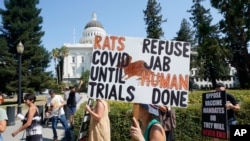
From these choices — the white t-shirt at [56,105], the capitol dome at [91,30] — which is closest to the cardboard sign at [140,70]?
the white t-shirt at [56,105]

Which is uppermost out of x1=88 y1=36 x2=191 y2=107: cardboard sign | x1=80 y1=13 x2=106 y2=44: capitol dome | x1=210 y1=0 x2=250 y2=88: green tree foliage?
x1=80 y1=13 x2=106 y2=44: capitol dome

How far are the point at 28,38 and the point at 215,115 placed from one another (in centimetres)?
4892

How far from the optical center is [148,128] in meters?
3.32

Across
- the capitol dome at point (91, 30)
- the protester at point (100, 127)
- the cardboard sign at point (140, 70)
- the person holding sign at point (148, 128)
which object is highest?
the capitol dome at point (91, 30)

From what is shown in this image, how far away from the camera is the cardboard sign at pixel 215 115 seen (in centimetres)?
645

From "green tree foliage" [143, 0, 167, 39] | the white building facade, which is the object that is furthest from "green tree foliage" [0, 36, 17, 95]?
the white building facade

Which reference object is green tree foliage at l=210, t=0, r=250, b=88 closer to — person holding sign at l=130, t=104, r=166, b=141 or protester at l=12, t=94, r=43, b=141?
protester at l=12, t=94, r=43, b=141

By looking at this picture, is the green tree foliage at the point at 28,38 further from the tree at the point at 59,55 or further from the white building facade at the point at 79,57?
the white building facade at the point at 79,57

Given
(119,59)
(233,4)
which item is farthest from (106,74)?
(233,4)

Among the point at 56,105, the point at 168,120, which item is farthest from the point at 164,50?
the point at 56,105

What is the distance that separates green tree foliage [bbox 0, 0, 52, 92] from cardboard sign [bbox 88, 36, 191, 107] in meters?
46.6

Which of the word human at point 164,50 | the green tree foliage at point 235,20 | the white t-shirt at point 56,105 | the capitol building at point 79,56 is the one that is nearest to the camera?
the word human at point 164,50

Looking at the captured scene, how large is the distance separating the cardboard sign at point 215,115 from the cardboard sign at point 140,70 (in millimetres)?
2034

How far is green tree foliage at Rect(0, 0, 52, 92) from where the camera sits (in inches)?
2012
